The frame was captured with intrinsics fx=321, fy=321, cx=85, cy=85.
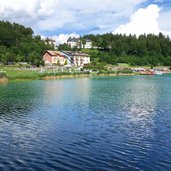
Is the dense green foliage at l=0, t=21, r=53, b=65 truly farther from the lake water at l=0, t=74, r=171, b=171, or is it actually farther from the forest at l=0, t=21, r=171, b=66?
the lake water at l=0, t=74, r=171, b=171

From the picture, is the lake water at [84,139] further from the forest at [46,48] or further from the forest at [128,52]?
the forest at [128,52]

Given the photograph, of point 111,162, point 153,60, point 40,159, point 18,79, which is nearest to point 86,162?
point 111,162

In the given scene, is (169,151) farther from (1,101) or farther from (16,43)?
(16,43)

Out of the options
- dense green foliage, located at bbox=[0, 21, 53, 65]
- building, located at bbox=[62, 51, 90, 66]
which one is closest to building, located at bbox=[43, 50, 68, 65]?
dense green foliage, located at bbox=[0, 21, 53, 65]

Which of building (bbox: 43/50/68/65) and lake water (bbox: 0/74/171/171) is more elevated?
building (bbox: 43/50/68/65)

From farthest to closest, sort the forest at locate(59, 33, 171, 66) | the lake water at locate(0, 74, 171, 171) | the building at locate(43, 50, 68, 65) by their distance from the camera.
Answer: the forest at locate(59, 33, 171, 66) → the building at locate(43, 50, 68, 65) → the lake water at locate(0, 74, 171, 171)

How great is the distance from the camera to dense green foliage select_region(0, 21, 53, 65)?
123 m

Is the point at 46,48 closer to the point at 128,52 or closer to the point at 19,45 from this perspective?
the point at 19,45

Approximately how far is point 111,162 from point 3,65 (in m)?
102

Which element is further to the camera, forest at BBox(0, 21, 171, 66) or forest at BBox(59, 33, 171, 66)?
forest at BBox(59, 33, 171, 66)

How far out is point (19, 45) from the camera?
137 meters

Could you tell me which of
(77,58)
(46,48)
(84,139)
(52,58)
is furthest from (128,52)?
(84,139)

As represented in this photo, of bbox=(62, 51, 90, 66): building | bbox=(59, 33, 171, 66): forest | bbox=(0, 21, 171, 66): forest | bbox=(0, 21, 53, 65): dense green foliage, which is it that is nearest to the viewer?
bbox=(0, 21, 53, 65): dense green foliage

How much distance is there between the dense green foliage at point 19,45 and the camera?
12312 cm
